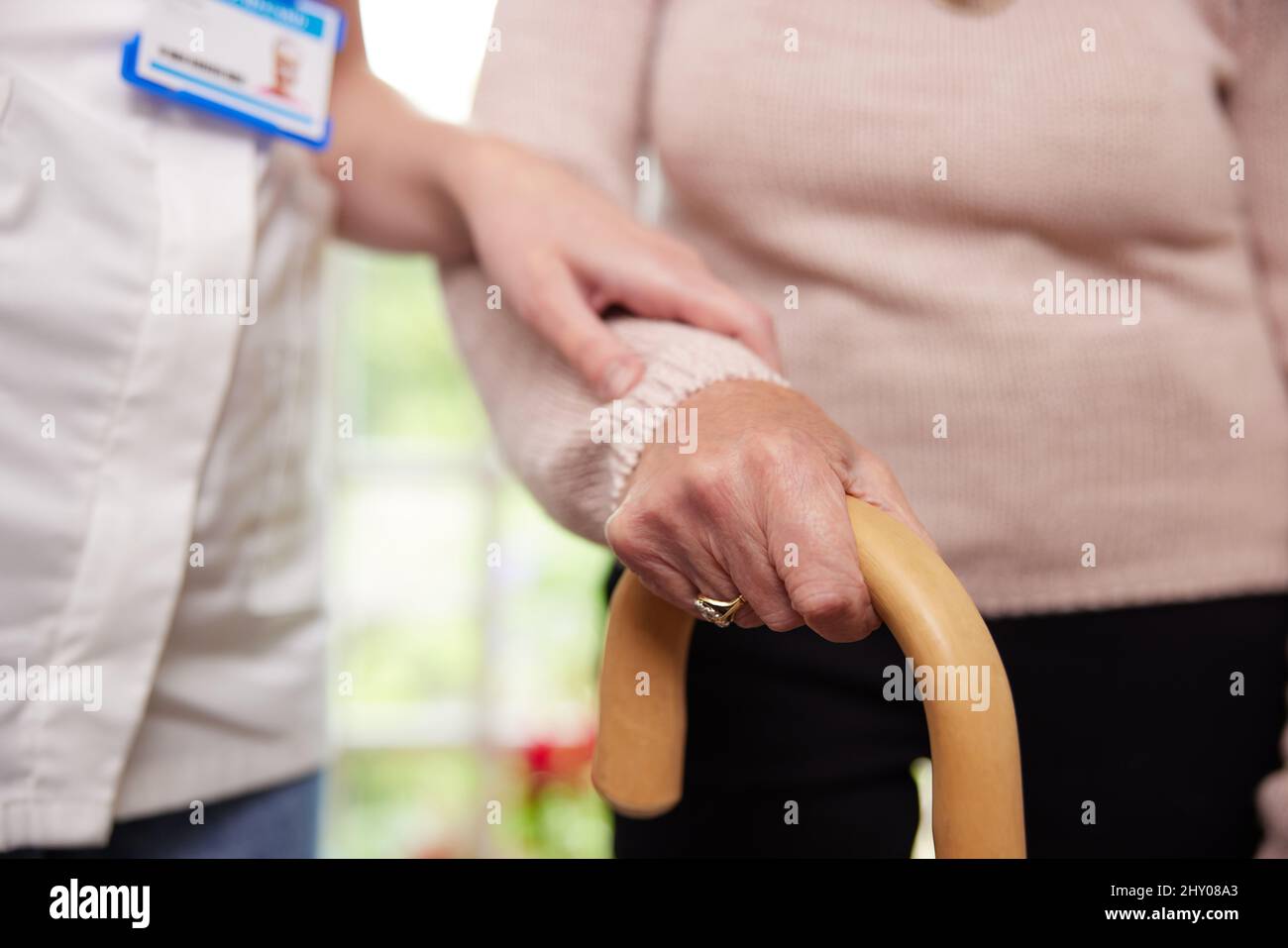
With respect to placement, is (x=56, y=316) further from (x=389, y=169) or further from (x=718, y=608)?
(x=718, y=608)

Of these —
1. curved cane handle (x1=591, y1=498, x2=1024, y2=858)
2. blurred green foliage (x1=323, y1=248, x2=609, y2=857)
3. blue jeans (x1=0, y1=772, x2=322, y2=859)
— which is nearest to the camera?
curved cane handle (x1=591, y1=498, x2=1024, y2=858)

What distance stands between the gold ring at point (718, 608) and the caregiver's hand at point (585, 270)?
116 millimetres

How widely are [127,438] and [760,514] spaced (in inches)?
14.4

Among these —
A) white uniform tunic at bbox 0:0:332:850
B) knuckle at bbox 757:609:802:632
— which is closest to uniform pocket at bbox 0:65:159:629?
white uniform tunic at bbox 0:0:332:850

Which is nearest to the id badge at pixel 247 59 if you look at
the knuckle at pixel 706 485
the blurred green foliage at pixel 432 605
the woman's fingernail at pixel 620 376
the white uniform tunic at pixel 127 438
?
the white uniform tunic at pixel 127 438

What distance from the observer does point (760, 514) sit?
0.35m

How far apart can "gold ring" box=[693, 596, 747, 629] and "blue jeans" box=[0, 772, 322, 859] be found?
377 mm

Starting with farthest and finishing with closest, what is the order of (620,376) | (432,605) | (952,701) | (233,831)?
(432,605) < (233,831) < (620,376) < (952,701)

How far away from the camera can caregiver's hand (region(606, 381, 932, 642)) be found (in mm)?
337

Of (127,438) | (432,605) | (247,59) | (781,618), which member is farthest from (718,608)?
(432,605)

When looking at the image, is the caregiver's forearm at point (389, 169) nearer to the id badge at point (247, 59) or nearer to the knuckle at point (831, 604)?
the id badge at point (247, 59)

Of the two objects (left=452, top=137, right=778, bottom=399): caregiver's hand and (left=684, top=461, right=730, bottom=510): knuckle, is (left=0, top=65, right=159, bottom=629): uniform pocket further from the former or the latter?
(left=684, top=461, right=730, bottom=510): knuckle

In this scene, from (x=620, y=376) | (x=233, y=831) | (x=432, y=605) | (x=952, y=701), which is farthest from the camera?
(x=432, y=605)
